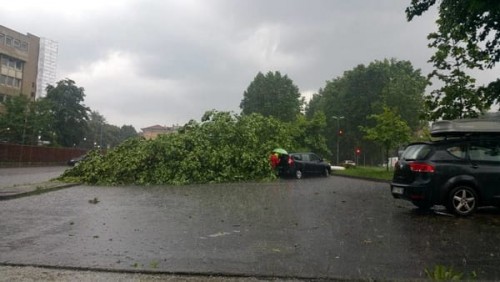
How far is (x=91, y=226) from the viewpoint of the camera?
864cm

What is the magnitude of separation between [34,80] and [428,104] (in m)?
71.8

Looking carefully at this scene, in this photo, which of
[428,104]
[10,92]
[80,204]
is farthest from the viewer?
[10,92]

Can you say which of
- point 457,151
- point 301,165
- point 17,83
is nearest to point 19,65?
point 17,83

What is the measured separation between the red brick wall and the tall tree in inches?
379

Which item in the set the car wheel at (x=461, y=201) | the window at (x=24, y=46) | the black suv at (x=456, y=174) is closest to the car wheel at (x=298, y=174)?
the black suv at (x=456, y=174)

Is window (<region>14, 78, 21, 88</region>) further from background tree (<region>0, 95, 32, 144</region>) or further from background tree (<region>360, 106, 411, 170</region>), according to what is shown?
background tree (<region>360, 106, 411, 170</region>)

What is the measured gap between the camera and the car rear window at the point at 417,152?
9.74 meters

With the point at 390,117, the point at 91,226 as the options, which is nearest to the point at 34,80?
the point at 390,117

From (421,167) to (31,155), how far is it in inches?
1684

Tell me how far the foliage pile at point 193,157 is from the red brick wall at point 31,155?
20703 mm

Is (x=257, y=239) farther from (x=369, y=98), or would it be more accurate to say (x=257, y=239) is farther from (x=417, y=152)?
(x=369, y=98)

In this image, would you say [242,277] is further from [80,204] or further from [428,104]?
[428,104]

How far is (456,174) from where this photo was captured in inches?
371

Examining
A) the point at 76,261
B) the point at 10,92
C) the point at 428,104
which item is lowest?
the point at 76,261
